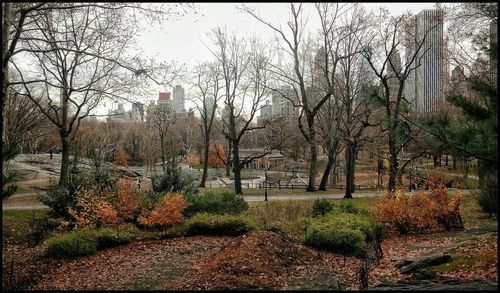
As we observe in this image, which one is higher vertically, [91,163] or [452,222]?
[91,163]

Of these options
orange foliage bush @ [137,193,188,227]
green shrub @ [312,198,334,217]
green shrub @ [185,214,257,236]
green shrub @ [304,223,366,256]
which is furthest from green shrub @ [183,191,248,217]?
green shrub @ [304,223,366,256]

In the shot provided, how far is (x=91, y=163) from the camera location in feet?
51.9

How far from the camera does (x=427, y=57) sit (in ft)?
85.4

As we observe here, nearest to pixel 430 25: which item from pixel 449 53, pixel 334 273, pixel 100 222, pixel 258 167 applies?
pixel 449 53

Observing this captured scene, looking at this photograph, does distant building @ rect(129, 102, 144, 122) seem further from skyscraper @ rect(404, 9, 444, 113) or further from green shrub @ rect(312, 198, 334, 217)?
skyscraper @ rect(404, 9, 444, 113)

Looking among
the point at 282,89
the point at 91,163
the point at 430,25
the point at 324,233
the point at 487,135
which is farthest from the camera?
the point at 282,89

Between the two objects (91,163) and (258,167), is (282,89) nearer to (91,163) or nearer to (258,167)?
(91,163)

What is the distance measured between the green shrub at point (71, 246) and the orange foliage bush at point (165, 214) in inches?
99.6

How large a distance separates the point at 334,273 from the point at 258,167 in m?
61.0

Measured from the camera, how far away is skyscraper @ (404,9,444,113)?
21953 mm

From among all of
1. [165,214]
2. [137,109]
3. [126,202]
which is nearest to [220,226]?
[165,214]

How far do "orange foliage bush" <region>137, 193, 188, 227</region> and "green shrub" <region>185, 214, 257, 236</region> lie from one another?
60 cm

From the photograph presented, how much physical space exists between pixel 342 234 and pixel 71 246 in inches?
298

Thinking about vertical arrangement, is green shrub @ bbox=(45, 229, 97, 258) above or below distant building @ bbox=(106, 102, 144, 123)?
below
